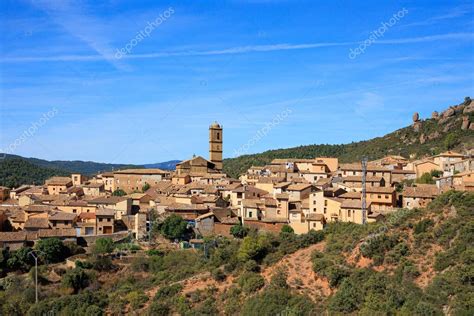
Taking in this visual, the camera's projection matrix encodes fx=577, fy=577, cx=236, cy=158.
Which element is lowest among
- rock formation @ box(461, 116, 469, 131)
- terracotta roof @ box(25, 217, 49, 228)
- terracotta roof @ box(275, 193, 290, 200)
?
terracotta roof @ box(25, 217, 49, 228)

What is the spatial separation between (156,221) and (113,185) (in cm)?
1850

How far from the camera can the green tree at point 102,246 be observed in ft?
121

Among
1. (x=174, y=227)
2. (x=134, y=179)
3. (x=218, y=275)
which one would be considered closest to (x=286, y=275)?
(x=218, y=275)

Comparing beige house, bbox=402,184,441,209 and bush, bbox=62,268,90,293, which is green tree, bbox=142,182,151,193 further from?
beige house, bbox=402,184,441,209

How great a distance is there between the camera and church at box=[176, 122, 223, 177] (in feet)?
181

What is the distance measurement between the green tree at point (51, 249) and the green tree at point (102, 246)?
6.78 ft

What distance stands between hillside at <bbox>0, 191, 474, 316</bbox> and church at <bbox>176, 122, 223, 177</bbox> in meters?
16.6

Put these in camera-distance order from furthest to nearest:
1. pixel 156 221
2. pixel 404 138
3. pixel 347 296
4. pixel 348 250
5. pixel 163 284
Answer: pixel 404 138 → pixel 156 221 → pixel 163 284 → pixel 348 250 → pixel 347 296

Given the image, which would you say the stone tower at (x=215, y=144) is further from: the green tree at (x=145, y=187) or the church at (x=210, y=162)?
the green tree at (x=145, y=187)

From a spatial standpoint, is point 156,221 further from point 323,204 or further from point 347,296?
point 347,296

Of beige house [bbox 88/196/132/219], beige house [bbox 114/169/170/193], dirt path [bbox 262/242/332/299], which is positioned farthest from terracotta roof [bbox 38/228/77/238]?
beige house [bbox 114/169/170/193]

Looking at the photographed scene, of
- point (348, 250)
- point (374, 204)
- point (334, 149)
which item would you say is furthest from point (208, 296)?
point (334, 149)

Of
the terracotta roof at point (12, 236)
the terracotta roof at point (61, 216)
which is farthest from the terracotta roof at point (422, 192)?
the terracotta roof at point (12, 236)

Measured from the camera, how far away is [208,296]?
31219mm
